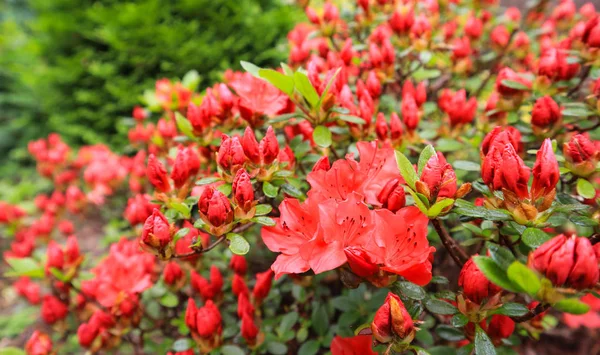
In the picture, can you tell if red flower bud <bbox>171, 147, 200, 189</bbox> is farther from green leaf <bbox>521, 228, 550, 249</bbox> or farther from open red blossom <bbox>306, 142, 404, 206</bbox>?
green leaf <bbox>521, 228, 550, 249</bbox>

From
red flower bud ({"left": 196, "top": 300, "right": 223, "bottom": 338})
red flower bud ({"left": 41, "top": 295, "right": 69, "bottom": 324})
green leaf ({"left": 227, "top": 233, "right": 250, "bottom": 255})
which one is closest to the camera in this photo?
green leaf ({"left": 227, "top": 233, "right": 250, "bottom": 255})

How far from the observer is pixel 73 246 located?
4.76ft

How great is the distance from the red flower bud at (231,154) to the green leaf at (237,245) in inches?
6.2

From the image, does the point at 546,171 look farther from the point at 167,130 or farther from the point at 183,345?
the point at 167,130

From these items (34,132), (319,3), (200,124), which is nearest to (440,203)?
(200,124)

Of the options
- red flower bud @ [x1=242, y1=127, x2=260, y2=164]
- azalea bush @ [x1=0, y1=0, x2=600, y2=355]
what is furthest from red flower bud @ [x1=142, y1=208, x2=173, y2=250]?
red flower bud @ [x1=242, y1=127, x2=260, y2=164]

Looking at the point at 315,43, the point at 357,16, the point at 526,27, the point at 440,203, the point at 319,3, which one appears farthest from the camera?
the point at 319,3

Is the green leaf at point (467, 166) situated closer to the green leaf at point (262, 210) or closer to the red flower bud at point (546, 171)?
the red flower bud at point (546, 171)

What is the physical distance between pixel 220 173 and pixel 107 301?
58 cm

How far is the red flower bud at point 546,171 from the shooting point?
793mm

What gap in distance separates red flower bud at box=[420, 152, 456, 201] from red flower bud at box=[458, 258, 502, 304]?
14cm

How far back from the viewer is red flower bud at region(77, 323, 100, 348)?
1.28 m

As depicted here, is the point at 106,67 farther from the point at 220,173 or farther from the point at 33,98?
the point at 220,173

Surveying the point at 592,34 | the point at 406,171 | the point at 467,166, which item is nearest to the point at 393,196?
the point at 406,171
